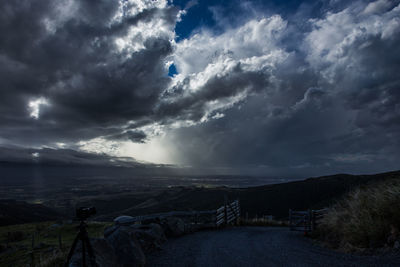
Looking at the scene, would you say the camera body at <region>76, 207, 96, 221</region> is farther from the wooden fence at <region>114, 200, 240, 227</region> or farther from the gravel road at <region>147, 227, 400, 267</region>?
the wooden fence at <region>114, 200, 240, 227</region>

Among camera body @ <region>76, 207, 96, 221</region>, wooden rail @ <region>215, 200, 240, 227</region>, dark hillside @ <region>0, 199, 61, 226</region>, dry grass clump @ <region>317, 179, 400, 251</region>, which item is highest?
camera body @ <region>76, 207, 96, 221</region>

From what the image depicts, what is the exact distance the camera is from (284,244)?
1169 centimetres

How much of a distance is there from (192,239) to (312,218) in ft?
26.4

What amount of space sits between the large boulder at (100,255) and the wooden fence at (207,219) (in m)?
7.20

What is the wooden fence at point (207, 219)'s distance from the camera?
14.8 meters

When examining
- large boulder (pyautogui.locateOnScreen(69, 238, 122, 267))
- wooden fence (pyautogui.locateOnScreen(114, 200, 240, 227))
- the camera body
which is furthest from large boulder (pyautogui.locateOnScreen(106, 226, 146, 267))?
wooden fence (pyautogui.locateOnScreen(114, 200, 240, 227))

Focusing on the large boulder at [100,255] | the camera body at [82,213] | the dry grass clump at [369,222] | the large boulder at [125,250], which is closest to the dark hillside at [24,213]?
the large boulder at [125,250]

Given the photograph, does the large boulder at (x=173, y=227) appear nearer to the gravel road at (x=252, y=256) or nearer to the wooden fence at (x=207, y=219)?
the wooden fence at (x=207, y=219)

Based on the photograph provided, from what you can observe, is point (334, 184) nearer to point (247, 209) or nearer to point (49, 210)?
point (247, 209)

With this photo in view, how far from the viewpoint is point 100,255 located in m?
6.92

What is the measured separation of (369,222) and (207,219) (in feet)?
41.6

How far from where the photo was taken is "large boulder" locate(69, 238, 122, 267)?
6.24 meters

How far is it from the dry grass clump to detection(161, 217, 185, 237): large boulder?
824 centimetres

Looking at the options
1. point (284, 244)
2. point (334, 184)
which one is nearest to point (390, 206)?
point (284, 244)
